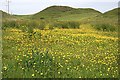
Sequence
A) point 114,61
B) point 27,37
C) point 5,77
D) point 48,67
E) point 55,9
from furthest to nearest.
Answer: point 55,9
point 27,37
point 114,61
point 48,67
point 5,77

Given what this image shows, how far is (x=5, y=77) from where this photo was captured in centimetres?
820

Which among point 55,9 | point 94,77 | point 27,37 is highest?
point 55,9

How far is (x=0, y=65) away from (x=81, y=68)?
8.45 feet

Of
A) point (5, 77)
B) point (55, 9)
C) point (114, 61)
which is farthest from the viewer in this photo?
point (55, 9)

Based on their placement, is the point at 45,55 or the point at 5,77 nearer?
the point at 5,77

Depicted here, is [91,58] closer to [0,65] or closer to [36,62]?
[36,62]

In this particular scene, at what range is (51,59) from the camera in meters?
9.92

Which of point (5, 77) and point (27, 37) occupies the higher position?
point (27, 37)

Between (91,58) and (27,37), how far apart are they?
→ 590cm

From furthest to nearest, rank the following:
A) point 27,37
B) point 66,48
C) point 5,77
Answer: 1. point 27,37
2. point 66,48
3. point 5,77

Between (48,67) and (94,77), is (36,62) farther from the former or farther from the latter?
(94,77)

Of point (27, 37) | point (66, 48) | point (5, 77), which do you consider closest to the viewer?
point (5, 77)

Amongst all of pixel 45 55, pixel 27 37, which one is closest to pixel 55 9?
pixel 27 37

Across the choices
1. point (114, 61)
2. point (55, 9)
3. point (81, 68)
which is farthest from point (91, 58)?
point (55, 9)
